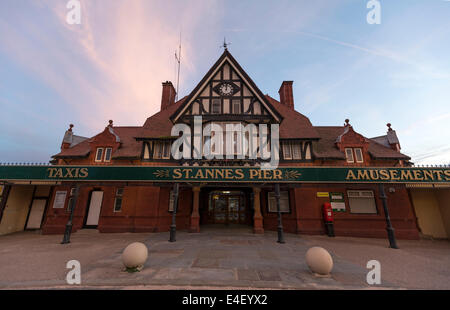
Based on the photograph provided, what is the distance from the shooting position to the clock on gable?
1436 centimetres

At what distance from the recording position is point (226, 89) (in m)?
14.5

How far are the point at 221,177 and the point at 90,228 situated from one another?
38.1 ft

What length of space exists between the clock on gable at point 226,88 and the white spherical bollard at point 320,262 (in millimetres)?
12259

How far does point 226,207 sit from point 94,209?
36.3 ft

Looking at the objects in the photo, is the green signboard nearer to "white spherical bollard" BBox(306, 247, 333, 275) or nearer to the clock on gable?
"white spherical bollard" BBox(306, 247, 333, 275)

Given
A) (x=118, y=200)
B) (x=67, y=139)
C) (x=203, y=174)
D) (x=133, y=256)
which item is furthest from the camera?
(x=67, y=139)

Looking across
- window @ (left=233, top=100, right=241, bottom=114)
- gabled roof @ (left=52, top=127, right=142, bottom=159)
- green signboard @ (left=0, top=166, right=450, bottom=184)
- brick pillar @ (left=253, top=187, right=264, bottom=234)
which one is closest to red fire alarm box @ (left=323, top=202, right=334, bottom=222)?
green signboard @ (left=0, top=166, right=450, bottom=184)

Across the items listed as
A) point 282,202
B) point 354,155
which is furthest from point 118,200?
point 354,155

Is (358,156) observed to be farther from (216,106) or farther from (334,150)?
(216,106)

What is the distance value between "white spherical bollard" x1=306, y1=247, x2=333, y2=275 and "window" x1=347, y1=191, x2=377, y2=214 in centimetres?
958

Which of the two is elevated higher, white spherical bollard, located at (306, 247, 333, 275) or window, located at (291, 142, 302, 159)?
window, located at (291, 142, 302, 159)

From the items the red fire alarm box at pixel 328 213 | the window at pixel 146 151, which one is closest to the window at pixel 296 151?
the red fire alarm box at pixel 328 213
